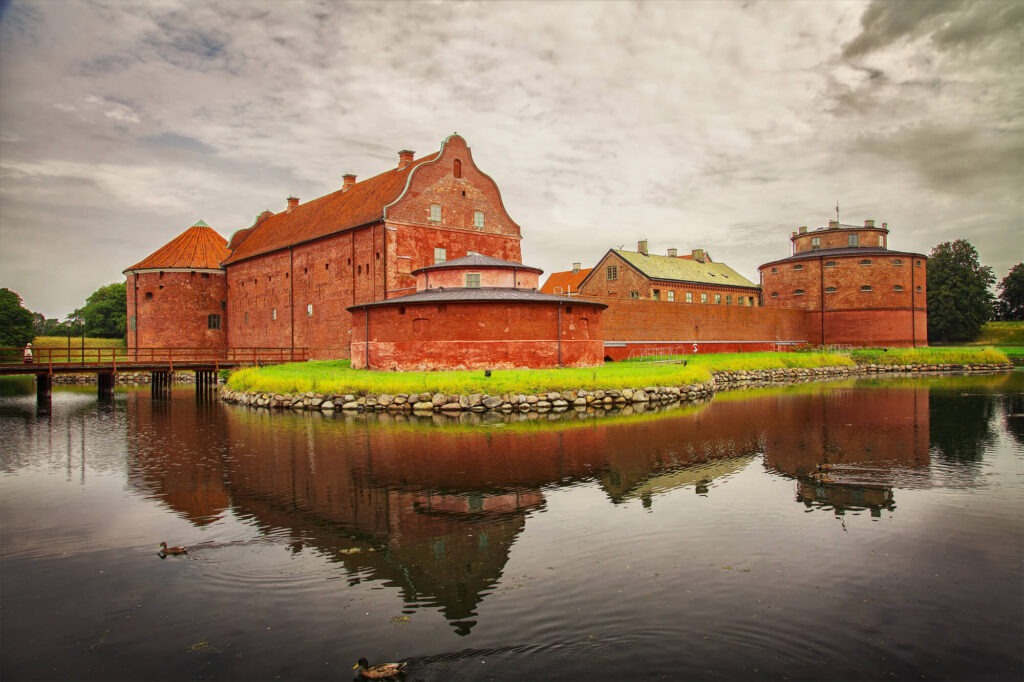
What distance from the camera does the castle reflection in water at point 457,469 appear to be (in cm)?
704

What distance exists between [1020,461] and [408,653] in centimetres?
1232

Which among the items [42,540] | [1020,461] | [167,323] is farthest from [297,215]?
[1020,461]

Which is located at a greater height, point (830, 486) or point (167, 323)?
point (167, 323)

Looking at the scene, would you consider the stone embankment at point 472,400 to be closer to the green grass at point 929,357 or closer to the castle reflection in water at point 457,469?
the castle reflection in water at point 457,469

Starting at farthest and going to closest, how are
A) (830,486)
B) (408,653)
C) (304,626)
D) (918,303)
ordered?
(918,303) → (830,486) → (304,626) → (408,653)

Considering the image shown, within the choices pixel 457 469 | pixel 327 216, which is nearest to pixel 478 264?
pixel 327 216

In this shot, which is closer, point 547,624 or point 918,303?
point 547,624

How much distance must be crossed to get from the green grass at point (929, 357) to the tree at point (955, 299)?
52.4 feet

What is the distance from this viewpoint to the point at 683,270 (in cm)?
5481

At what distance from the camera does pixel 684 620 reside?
205 inches

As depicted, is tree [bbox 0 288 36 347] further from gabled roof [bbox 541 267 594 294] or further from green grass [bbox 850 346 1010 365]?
green grass [bbox 850 346 1010 365]

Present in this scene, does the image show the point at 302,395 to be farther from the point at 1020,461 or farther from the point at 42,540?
the point at 1020,461

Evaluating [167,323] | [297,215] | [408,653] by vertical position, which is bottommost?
[408,653]

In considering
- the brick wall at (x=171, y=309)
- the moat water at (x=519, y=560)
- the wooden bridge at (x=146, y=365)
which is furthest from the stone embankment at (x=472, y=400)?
the brick wall at (x=171, y=309)
